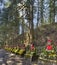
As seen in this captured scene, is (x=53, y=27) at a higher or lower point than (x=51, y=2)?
lower

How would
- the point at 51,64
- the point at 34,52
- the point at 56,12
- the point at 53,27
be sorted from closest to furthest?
the point at 51,64 → the point at 34,52 → the point at 53,27 → the point at 56,12

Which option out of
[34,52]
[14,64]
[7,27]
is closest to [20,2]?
[34,52]

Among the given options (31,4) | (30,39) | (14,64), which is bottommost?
(14,64)

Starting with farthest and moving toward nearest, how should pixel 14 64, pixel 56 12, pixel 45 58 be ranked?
pixel 56 12 → pixel 14 64 → pixel 45 58

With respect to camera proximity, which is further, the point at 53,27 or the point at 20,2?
the point at 53,27

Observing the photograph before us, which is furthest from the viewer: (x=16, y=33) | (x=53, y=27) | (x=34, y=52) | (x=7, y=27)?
(x=16, y=33)

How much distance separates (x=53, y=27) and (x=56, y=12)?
7003 millimetres

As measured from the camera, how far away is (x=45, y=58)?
12422 mm

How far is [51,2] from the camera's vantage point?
104ft

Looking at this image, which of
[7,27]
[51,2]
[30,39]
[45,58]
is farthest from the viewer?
[7,27]

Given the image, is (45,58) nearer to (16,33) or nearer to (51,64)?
(51,64)

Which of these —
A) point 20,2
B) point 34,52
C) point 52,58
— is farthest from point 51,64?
point 20,2

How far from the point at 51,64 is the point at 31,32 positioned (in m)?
11.1

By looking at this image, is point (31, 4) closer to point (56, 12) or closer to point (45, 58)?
point (45, 58)
